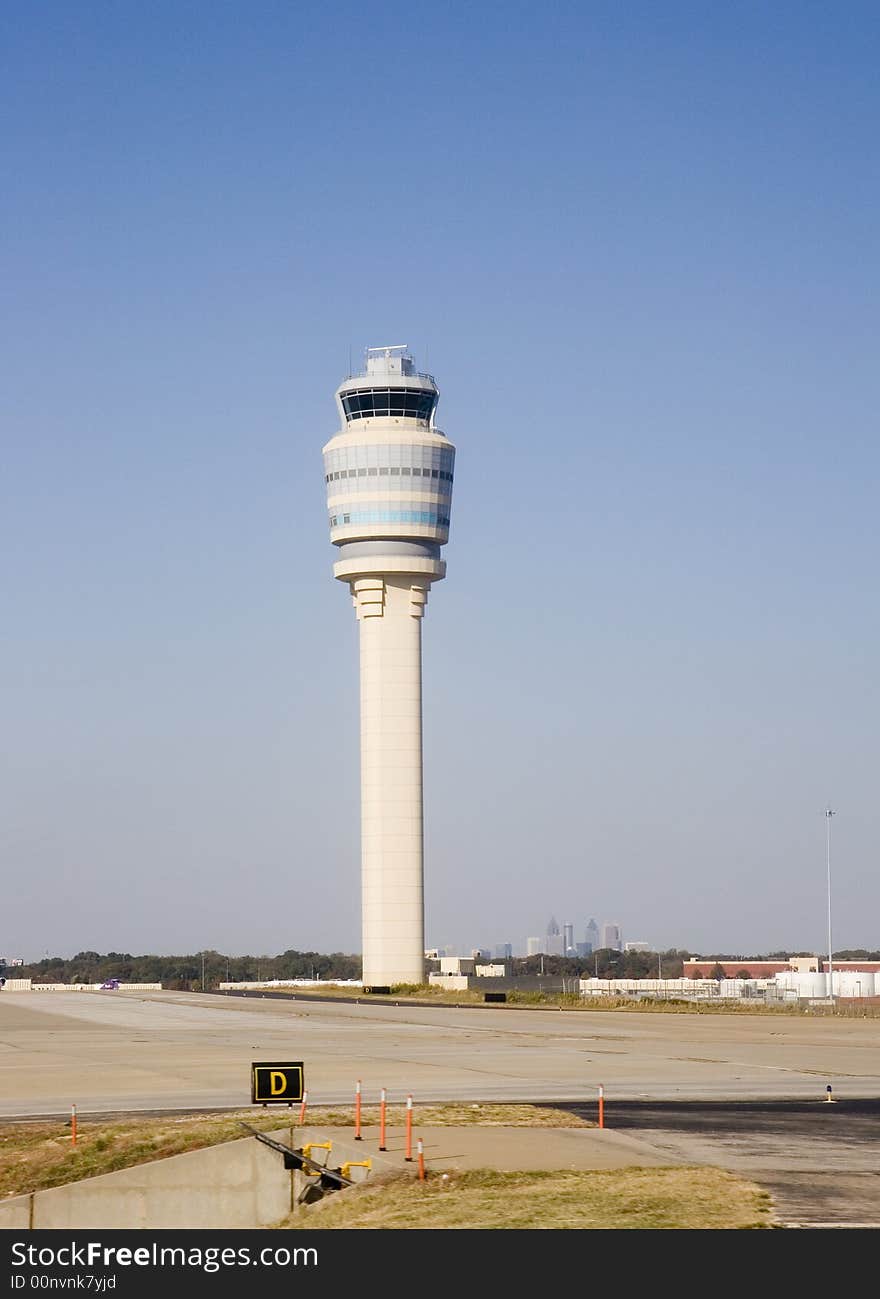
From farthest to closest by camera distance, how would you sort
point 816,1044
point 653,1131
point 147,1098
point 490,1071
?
point 816,1044, point 490,1071, point 147,1098, point 653,1131

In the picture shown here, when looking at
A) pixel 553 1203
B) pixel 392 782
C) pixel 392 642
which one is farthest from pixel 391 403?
pixel 553 1203

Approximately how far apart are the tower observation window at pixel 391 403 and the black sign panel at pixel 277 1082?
373ft

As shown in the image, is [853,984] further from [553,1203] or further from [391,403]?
[553,1203]

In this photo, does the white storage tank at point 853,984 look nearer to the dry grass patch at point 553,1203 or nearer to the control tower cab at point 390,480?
the control tower cab at point 390,480

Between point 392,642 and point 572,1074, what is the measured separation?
94.5 metres

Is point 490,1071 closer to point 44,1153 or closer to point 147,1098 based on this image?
point 147,1098

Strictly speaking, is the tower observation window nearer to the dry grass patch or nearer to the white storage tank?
the white storage tank

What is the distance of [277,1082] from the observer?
37.4m

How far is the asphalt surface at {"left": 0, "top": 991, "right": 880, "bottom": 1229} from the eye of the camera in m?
32.6

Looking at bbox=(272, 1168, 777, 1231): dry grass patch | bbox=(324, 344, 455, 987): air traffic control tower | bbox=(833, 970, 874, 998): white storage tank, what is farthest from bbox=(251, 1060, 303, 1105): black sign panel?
bbox=(833, 970, 874, 998): white storage tank

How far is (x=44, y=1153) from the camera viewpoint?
123 feet

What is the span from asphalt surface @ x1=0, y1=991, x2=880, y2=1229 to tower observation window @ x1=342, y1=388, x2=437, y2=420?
64.0 meters
